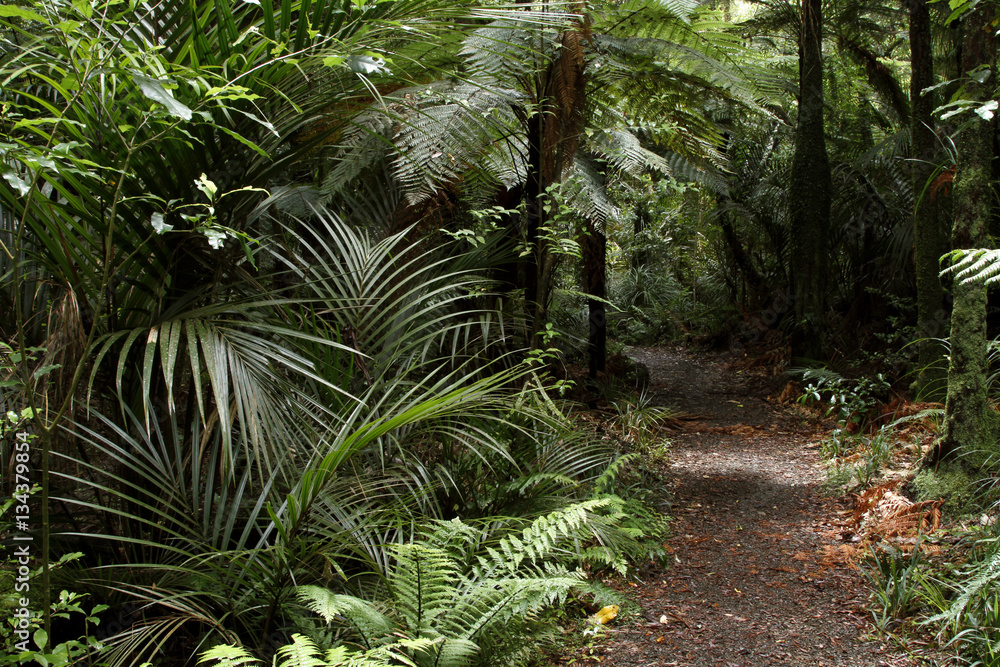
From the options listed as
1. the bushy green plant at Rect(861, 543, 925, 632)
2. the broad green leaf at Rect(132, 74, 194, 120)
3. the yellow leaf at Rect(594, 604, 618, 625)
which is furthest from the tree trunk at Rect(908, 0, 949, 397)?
the broad green leaf at Rect(132, 74, 194, 120)

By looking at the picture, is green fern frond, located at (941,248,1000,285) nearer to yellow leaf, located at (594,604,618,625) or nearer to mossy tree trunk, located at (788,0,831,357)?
yellow leaf, located at (594,604,618,625)

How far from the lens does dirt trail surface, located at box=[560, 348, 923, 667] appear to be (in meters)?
2.41

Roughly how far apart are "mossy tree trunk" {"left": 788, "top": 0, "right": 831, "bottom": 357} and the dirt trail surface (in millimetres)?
2037

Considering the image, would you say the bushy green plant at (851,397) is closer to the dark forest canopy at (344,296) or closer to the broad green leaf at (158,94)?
the dark forest canopy at (344,296)

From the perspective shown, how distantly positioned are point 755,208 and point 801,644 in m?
7.37

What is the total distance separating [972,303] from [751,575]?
5.76 feet

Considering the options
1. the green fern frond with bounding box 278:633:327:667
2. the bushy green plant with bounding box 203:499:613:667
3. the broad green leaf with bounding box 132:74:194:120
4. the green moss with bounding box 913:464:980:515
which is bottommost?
the green moss with bounding box 913:464:980:515

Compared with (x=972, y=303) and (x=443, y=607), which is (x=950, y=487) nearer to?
(x=972, y=303)

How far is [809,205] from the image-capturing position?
6.93 m

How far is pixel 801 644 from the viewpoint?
2.43 meters

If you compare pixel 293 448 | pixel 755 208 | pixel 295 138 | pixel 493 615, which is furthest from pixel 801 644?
pixel 755 208

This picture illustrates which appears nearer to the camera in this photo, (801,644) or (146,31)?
(146,31)

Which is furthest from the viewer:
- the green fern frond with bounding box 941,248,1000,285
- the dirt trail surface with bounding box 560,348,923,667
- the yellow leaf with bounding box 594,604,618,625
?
the yellow leaf with bounding box 594,604,618,625

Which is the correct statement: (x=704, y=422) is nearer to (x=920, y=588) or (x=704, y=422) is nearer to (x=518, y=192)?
(x=518, y=192)
